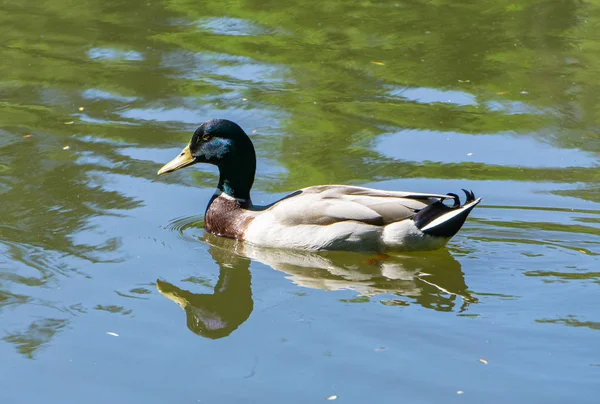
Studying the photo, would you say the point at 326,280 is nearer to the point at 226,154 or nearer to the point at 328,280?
the point at 328,280

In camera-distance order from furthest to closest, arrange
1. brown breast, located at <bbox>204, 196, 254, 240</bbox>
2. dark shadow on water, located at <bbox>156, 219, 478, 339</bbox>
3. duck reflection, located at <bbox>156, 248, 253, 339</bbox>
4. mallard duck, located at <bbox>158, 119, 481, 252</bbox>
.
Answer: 1. brown breast, located at <bbox>204, 196, 254, 240</bbox>
2. mallard duck, located at <bbox>158, 119, 481, 252</bbox>
3. dark shadow on water, located at <bbox>156, 219, 478, 339</bbox>
4. duck reflection, located at <bbox>156, 248, 253, 339</bbox>

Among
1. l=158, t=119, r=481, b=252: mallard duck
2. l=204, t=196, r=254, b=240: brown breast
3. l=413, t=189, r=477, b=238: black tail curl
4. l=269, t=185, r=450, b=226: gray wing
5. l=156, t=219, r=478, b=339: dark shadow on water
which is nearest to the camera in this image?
l=156, t=219, r=478, b=339: dark shadow on water

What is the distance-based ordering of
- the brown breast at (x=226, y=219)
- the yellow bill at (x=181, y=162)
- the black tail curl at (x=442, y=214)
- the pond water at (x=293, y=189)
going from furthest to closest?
the yellow bill at (x=181, y=162) < the brown breast at (x=226, y=219) < the black tail curl at (x=442, y=214) < the pond water at (x=293, y=189)

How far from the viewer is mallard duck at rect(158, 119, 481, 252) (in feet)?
26.9

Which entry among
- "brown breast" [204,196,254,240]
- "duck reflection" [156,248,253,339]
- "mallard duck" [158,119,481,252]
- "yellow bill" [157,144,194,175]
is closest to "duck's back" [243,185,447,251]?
"mallard duck" [158,119,481,252]

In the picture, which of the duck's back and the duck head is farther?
the duck head

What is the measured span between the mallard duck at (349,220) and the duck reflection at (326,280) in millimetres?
107

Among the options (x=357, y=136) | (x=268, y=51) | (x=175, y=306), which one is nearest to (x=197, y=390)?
(x=175, y=306)

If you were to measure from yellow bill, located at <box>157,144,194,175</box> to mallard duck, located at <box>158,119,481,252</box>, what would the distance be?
570 mm

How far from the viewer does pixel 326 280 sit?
7758 millimetres

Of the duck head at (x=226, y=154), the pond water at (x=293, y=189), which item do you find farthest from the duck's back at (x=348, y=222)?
the duck head at (x=226, y=154)

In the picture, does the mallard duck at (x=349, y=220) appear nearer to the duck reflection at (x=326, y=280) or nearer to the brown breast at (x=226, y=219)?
the brown breast at (x=226, y=219)

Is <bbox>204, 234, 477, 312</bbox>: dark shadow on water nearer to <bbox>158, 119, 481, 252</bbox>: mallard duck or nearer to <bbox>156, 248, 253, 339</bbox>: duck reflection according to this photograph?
<bbox>158, 119, 481, 252</bbox>: mallard duck

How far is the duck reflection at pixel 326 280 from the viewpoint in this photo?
7.23 meters
